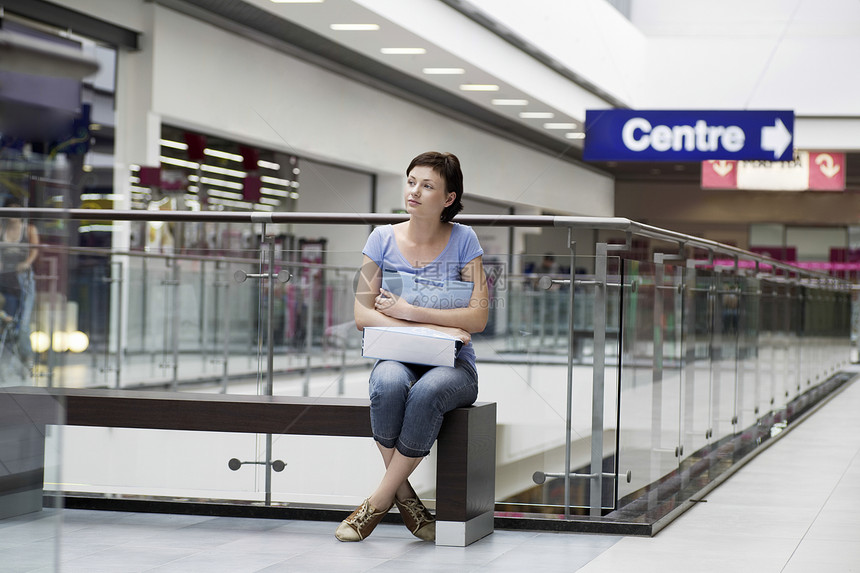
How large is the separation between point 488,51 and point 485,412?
823 centimetres

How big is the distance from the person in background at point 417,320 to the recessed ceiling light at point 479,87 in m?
8.94

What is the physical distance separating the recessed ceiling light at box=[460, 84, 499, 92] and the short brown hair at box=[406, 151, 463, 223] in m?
8.88

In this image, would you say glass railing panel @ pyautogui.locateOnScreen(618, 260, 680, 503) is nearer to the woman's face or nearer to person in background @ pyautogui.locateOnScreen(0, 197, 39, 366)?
the woman's face

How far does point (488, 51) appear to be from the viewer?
37.1 feet

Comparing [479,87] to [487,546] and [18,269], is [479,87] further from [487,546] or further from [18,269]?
[18,269]

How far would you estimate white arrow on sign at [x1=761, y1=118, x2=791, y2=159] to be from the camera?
33.8 feet

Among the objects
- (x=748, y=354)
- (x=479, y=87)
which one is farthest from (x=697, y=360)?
(x=479, y=87)

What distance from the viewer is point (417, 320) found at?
346cm

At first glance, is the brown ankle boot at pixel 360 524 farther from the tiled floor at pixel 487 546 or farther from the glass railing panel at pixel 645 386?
the glass railing panel at pixel 645 386

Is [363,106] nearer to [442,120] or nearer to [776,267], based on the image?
[442,120]

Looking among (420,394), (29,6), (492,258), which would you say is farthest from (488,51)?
(420,394)

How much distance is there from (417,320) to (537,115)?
36.8 ft

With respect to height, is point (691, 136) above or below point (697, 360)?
above

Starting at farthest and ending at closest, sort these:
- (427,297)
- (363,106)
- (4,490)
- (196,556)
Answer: (363,106), (427,297), (196,556), (4,490)
